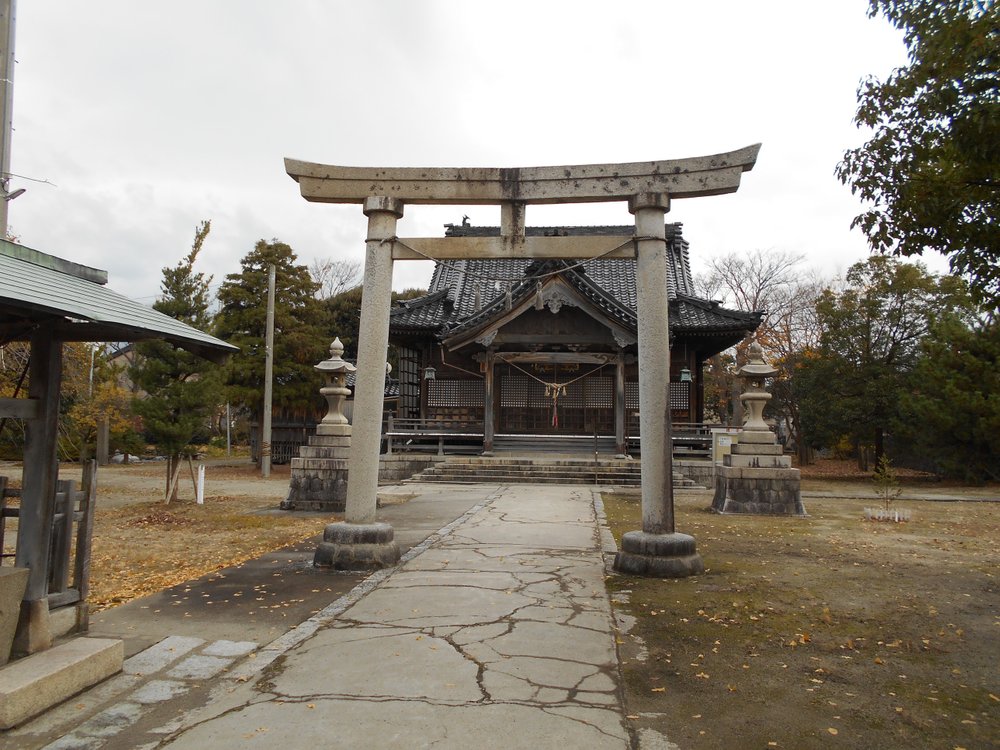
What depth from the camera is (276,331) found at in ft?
86.0

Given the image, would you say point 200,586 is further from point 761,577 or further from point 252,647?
point 761,577

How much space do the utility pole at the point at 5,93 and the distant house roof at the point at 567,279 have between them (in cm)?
1116

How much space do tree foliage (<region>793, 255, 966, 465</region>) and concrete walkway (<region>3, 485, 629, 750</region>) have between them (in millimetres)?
19944

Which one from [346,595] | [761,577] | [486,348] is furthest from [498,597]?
[486,348]

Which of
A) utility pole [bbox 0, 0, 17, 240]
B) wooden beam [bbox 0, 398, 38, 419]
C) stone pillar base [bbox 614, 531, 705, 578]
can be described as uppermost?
utility pole [bbox 0, 0, 17, 240]

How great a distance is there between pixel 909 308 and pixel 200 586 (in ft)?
80.8

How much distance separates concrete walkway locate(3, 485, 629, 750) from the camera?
3443mm

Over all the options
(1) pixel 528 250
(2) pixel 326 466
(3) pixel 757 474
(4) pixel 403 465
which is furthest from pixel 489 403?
(1) pixel 528 250

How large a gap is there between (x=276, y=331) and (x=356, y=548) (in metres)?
20.3

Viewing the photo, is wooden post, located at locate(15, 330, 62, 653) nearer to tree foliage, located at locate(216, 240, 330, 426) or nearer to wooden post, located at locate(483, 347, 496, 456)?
wooden post, located at locate(483, 347, 496, 456)

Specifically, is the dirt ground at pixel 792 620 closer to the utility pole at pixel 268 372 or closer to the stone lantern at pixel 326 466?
the stone lantern at pixel 326 466

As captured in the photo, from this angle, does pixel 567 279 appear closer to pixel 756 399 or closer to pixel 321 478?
pixel 756 399

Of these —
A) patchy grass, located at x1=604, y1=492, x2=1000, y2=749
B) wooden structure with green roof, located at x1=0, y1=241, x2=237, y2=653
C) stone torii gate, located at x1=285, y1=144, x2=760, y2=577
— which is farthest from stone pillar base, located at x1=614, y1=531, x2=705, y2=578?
wooden structure with green roof, located at x1=0, y1=241, x2=237, y2=653

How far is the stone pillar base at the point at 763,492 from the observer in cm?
1293
